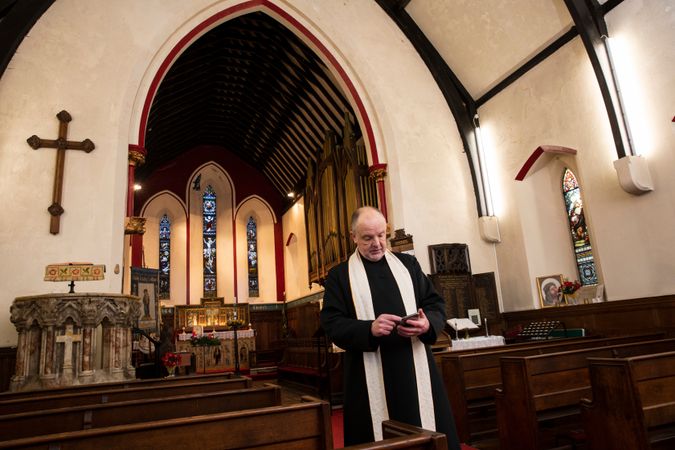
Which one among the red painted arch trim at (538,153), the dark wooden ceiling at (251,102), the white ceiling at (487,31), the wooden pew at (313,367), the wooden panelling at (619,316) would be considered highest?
the dark wooden ceiling at (251,102)

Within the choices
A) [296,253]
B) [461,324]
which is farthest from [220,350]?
[461,324]

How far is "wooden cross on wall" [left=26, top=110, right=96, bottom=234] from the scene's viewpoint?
19.3 ft

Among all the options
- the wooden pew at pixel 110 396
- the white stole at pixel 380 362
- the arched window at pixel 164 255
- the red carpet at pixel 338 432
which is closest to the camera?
the white stole at pixel 380 362

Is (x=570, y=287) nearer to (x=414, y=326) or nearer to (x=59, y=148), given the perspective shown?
(x=414, y=326)

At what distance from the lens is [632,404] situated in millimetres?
2477

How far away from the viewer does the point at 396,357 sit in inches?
78.7

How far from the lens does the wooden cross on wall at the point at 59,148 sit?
5.89 metres

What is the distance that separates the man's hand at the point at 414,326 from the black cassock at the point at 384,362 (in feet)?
0.34

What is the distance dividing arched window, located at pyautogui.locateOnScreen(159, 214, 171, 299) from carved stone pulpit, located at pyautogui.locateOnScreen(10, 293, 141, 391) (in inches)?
363

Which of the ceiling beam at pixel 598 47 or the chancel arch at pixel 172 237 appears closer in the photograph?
the ceiling beam at pixel 598 47

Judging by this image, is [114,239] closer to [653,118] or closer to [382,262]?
[382,262]

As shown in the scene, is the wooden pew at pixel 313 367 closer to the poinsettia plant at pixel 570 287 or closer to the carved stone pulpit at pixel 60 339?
the carved stone pulpit at pixel 60 339

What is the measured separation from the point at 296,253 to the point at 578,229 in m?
9.07

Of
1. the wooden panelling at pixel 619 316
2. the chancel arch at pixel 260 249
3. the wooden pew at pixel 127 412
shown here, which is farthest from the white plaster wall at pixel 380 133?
the chancel arch at pixel 260 249
